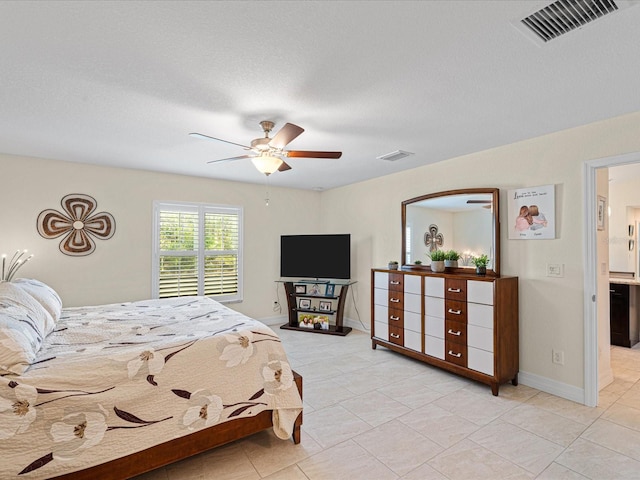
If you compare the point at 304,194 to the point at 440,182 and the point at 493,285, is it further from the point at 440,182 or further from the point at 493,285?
the point at 493,285

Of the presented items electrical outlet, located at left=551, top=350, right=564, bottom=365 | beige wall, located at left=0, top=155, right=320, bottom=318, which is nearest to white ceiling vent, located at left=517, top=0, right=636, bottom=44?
electrical outlet, located at left=551, top=350, right=564, bottom=365

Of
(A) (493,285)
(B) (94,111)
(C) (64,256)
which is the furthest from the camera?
→ (C) (64,256)

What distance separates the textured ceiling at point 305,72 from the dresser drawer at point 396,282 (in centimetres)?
161

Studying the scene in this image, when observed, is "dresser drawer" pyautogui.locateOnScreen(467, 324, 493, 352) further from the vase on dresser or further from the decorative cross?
the decorative cross

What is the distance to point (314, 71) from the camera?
201 centimetres

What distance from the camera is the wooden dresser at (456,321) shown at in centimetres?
309

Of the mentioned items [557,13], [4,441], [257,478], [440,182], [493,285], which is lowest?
[257,478]

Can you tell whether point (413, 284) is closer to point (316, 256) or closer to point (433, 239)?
point (433, 239)

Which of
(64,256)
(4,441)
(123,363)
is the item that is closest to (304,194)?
(64,256)

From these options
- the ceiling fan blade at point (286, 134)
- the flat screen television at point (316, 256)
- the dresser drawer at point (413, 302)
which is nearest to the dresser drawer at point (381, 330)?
the dresser drawer at point (413, 302)

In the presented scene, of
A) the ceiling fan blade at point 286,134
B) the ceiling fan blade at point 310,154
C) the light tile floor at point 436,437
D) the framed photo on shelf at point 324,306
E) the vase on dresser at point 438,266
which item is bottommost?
the light tile floor at point 436,437

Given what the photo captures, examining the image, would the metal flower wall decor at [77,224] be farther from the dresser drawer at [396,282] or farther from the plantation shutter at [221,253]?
the dresser drawer at [396,282]

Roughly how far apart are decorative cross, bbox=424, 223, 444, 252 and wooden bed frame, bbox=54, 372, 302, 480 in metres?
2.62

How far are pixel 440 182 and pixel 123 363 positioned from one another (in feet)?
12.3
